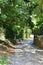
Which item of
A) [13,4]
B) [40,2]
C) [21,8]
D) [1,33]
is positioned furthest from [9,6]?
[1,33]

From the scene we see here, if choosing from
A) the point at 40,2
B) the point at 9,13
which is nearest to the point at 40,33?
the point at 40,2

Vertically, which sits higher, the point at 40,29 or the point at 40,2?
the point at 40,2

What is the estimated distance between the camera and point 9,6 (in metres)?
11.0

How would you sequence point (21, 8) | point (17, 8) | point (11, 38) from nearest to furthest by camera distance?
1. point (17, 8)
2. point (21, 8)
3. point (11, 38)

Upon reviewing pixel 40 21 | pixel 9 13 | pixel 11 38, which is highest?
pixel 9 13

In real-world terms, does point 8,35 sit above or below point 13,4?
below

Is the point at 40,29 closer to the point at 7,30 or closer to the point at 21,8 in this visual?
the point at 7,30

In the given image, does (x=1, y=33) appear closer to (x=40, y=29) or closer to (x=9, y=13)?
(x=40, y=29)

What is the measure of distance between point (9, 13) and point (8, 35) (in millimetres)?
9784

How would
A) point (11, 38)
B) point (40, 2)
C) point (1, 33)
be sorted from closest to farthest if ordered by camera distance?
point (40, 2), point (1, 33), point (11, 38)

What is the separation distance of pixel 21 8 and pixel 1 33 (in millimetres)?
Answer: 8001

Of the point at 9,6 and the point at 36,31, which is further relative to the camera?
the point at 36,31

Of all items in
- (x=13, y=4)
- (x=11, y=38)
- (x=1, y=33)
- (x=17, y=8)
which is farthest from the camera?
(x=11, y=38)

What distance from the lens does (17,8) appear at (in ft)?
37.4
